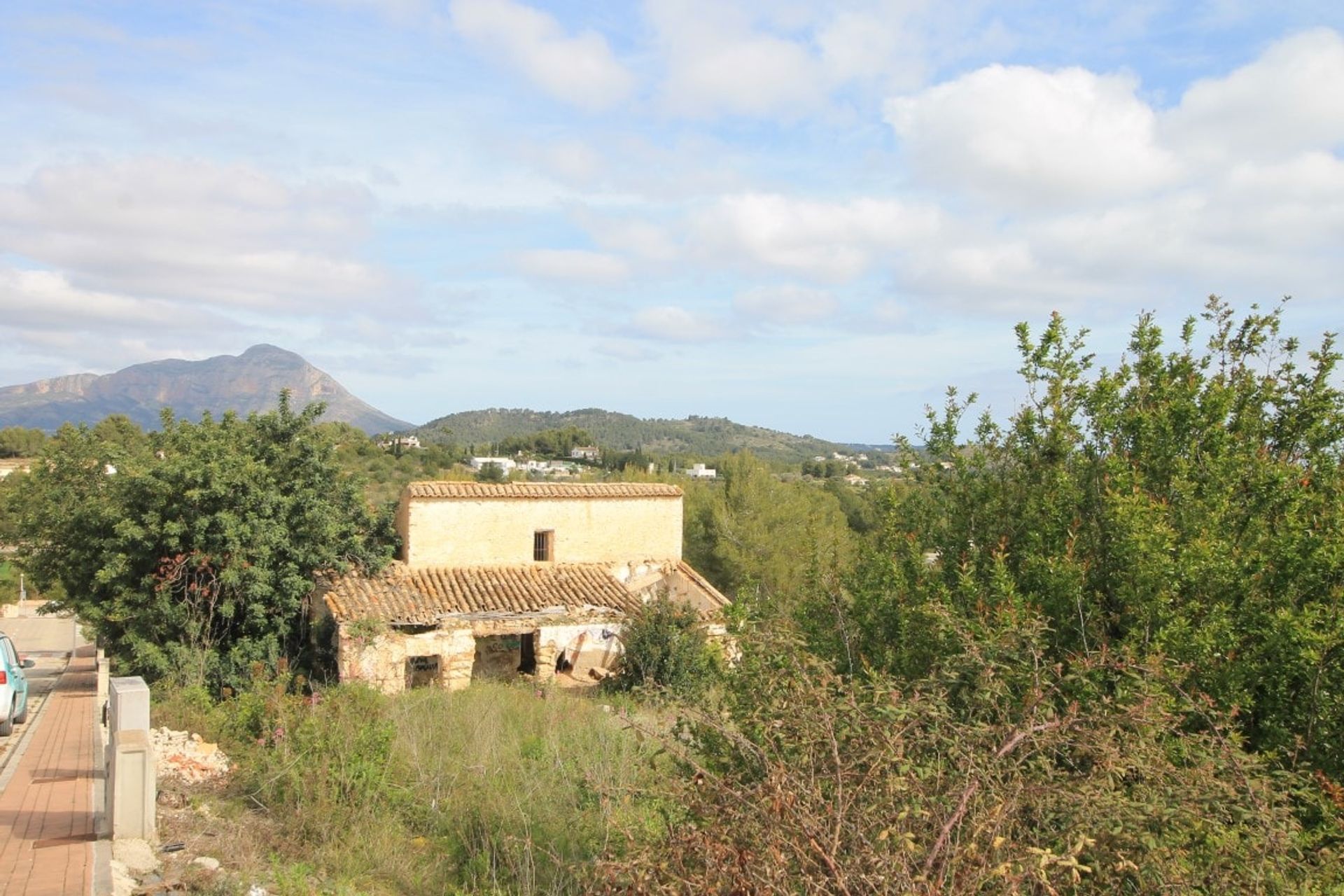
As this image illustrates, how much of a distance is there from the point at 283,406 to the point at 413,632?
562 cm

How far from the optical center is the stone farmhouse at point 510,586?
17.3 meters

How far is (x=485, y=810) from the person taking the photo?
856 cm

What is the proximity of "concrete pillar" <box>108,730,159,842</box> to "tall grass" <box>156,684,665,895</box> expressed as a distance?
1113 millimetres

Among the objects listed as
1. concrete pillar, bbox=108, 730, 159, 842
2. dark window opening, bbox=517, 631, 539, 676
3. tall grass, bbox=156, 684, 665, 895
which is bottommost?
dark window opening, bbox=517, 631, 539, 676

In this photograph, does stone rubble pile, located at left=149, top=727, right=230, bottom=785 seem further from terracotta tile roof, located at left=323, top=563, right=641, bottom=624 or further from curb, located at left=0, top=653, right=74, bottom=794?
terracotta tile roof, located at left=323, top=563, right=641, bottom=624

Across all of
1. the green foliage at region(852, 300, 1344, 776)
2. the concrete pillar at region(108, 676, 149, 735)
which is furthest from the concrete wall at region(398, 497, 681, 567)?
the green foliage at region(852, 300, 1344, 776)

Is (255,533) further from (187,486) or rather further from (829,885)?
(829,885)

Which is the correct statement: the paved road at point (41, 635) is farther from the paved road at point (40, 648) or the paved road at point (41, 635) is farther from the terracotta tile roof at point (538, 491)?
the terracotta tile roof at point (538, 491)

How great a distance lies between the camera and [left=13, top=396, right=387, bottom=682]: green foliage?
16703 mm

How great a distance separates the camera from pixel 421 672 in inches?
712

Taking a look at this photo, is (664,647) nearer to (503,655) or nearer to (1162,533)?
(503,655)

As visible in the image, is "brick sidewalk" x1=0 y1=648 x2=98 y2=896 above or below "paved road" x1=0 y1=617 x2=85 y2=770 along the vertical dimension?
above

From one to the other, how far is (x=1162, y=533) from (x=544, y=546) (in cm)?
1685

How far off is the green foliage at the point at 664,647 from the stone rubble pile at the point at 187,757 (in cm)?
744
